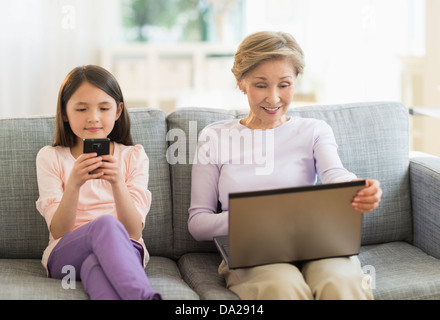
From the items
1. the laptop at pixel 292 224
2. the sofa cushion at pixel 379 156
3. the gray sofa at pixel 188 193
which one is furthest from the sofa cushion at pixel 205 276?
the sofa cushion at pixel 379 156

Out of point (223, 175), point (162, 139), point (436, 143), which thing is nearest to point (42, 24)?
point (162, 139)

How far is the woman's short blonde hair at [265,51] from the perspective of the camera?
164 centimetres

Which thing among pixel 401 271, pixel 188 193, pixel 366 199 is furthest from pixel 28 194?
pixel 401 271

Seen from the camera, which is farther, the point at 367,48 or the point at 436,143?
the point at 367,48

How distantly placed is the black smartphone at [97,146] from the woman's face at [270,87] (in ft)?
1.61

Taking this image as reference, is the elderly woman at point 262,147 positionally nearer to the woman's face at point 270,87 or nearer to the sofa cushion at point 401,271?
the woman's face at point 270,87

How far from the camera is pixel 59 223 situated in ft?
4.99

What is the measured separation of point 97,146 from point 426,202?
109 cm

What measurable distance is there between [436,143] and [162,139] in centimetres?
205

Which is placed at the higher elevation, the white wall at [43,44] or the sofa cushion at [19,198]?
Result: the white wall at [43,44]

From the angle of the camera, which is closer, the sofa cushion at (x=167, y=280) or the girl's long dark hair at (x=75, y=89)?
the sofa cushion at (x=167, y=280)

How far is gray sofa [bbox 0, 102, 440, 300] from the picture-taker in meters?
1.67

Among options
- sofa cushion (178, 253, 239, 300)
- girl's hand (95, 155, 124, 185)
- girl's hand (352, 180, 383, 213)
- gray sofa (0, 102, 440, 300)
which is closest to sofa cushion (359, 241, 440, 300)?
gray sofa (0, 102, 440, 300)
